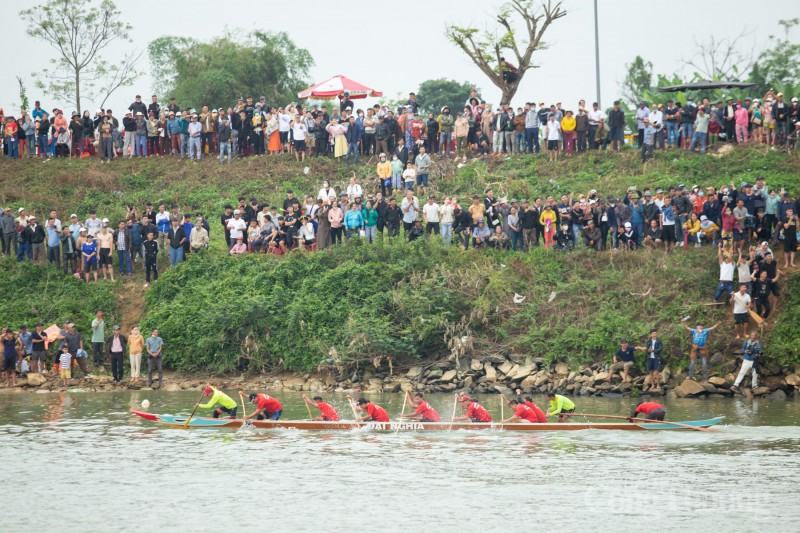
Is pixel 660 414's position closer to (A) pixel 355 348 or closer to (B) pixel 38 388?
(A) pixel 355 348

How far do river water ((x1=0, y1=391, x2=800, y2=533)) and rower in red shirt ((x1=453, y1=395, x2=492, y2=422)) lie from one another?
0.51m

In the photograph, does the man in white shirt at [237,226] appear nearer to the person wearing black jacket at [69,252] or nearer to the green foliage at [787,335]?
the person wearing black jacket at [69,252]

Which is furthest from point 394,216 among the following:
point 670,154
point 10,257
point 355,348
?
point 10,257

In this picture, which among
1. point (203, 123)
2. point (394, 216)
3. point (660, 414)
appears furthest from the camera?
point (203, 123)

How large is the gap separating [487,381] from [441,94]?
6088cm

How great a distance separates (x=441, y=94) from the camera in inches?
3529

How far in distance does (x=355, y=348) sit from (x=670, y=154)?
50.3 feet

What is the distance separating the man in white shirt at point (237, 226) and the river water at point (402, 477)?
386 inches

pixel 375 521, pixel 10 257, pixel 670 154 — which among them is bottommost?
pixel 375 521

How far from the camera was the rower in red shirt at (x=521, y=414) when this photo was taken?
85.9 ft

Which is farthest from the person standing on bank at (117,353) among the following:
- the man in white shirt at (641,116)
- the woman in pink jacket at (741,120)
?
the woman in pink jacket at (741,120)

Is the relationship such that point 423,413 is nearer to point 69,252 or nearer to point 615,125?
point 69,252

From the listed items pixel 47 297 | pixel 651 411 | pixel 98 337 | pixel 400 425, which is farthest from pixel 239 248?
pixel 651 411

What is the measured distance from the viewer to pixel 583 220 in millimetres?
34094
